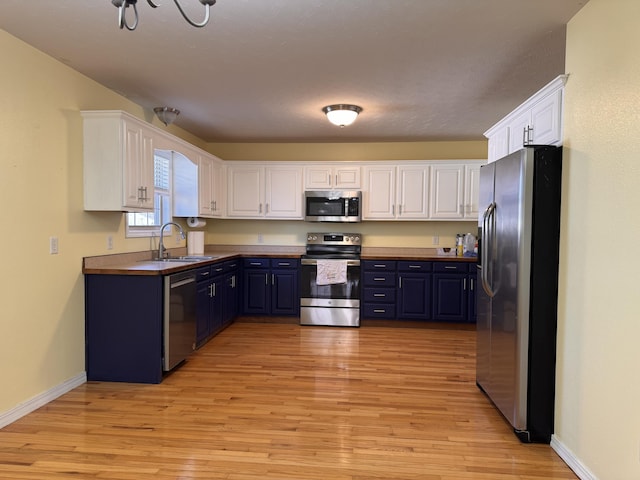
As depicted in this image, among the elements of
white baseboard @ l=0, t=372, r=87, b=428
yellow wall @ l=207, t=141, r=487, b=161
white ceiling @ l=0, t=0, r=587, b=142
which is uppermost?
white ceiling @ l=0, t=0, r=587, b=142

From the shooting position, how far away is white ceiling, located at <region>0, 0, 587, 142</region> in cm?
231

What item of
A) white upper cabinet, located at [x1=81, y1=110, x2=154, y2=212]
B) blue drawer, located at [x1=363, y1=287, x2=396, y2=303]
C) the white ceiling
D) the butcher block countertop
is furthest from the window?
blue drawer, located at [x1=363, y1=287, x2=396, y2=303]

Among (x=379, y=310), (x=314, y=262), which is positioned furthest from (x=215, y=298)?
(x=379, y=310)

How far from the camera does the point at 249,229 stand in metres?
5.99

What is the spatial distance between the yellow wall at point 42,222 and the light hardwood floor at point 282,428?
0.34 m

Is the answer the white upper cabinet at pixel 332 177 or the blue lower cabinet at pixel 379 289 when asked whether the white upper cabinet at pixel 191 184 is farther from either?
the blue lower cabinet at pixel 379 289

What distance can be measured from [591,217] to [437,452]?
4.81ft

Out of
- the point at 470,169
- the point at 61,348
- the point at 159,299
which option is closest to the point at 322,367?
the point at 159,299

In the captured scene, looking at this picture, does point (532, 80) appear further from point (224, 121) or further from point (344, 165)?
point (224, 121)

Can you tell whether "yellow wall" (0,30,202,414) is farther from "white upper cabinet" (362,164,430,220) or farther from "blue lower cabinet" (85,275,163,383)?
"white upper cabinet" (362,164,430,220)

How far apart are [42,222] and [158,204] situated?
178 cm

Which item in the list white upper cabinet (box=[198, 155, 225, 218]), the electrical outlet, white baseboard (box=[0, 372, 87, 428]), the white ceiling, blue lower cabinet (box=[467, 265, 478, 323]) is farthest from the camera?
blue lower cabinet (box=[467, 265, 478, 323])

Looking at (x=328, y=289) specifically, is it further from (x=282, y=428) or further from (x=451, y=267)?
(x=282, y=428)

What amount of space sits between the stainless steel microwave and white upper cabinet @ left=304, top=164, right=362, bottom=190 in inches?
3.9
